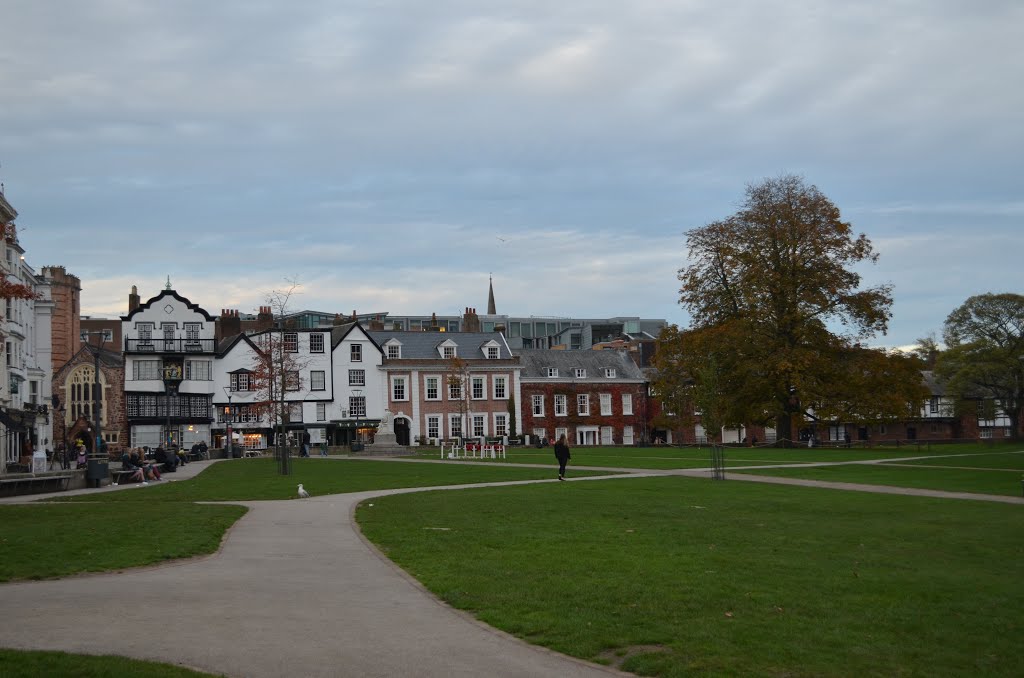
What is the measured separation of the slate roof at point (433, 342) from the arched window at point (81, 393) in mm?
22307

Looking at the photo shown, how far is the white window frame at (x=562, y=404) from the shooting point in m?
90.1

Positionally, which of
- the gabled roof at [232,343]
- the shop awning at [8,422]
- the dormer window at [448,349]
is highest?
the gabled roof at [232,343]

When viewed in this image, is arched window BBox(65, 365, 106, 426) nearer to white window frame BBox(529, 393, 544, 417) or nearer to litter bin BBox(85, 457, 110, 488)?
white window frame BBox(529, 393, 544, 417)

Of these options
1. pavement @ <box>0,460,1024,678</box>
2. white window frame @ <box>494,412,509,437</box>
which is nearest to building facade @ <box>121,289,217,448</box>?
white window frame @ <box>494,412,509,437</box>

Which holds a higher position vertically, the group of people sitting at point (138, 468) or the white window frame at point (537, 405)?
the white window frame at point (537, 405)

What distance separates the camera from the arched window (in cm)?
8112

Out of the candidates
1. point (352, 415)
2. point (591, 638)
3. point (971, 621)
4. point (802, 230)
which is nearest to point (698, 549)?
point (971, 621)

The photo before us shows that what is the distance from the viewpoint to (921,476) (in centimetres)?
3725

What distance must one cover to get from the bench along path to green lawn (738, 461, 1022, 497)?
2243 centimetres

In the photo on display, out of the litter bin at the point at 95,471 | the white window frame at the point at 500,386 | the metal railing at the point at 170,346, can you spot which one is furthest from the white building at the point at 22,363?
the white window frame at the point at 500,386

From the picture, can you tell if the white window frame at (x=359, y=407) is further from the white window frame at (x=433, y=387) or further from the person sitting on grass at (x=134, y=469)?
the person sitting on grass at (x=134, y=469)

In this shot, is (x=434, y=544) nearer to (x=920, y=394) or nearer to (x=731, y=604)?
(x=731, y=604)

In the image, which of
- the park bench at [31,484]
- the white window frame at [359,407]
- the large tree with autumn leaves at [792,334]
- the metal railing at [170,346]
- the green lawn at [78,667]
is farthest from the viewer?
the white window frame at [359,407]

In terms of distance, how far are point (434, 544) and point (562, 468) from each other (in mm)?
18217
